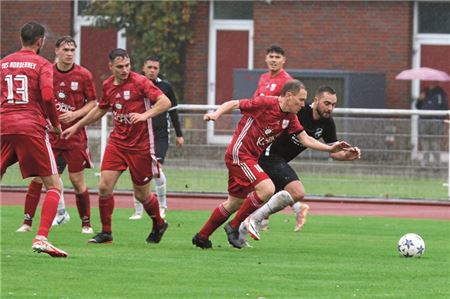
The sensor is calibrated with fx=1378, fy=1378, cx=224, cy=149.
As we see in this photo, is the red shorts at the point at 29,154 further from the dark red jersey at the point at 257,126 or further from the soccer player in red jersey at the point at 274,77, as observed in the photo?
the soccer player in red jersey at the point at 274,77

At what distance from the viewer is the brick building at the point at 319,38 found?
3170cm

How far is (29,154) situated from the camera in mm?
12586

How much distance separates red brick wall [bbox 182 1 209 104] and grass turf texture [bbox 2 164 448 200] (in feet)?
33.2

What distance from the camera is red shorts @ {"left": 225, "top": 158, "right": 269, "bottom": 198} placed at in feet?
44.9

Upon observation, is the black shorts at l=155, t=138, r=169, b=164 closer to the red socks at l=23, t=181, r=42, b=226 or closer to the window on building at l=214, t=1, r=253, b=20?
the red socks at l=23, t=181, r=42, b=226

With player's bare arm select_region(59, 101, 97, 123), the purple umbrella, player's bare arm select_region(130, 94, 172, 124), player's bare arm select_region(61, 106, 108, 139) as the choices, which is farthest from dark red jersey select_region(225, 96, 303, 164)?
the purple umbrella

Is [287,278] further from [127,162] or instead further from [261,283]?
[127,162]

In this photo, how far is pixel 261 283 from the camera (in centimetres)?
1088

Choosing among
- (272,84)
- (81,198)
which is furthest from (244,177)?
(272,84)

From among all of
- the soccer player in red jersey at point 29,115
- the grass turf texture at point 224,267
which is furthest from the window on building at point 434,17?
the soccer player in red jersey at point 29,115

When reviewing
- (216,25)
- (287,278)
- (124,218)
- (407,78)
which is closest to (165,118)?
(124,218)

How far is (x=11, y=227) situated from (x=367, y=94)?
1641cm

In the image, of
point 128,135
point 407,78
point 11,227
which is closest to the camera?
point 128,135

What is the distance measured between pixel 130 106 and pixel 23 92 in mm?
1818
